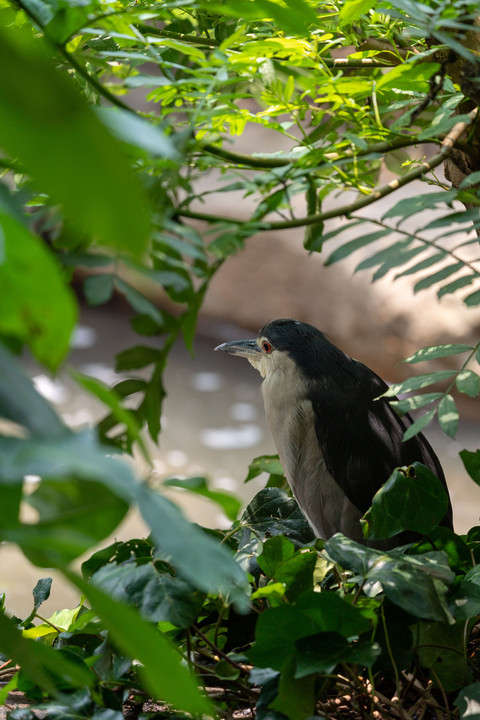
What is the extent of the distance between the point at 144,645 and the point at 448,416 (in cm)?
39

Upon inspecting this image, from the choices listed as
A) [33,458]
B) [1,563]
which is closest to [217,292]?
[1,563]

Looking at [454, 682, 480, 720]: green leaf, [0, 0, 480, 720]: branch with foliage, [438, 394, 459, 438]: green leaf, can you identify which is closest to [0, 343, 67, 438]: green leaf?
[0, 0, 480, 720]: branch with foliage

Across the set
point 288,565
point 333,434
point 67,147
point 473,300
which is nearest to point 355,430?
point 333,434

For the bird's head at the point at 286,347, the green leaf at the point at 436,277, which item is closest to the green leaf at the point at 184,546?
the green leaf at the point at 436,277

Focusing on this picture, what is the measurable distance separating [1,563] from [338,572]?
1708 mm

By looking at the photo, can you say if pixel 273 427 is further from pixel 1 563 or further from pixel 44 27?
pixel 1 563

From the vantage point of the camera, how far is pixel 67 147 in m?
0.12

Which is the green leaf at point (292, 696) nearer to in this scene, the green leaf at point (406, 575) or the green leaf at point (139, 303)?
the green leaf at point (406, 575)

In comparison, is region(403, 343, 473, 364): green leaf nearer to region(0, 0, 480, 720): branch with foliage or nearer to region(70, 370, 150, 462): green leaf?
region(0, 0, 480, 720): branch with foliage

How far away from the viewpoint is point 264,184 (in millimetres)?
476

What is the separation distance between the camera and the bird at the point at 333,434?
1.05 meters

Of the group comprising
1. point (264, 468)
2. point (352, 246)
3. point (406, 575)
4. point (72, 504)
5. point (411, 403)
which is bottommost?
point (264, 468)

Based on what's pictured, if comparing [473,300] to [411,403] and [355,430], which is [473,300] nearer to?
[411,403]

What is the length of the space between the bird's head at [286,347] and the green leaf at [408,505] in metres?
0.47
